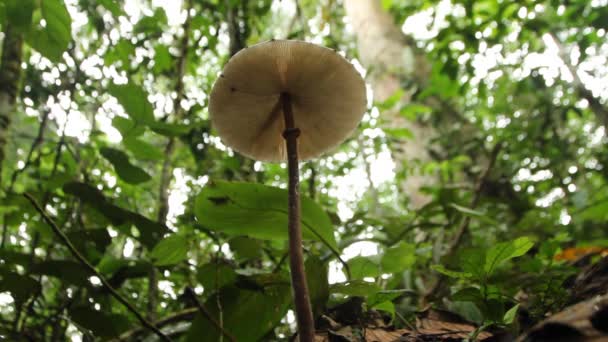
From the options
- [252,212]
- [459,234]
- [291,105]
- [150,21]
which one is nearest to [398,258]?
[252,212]

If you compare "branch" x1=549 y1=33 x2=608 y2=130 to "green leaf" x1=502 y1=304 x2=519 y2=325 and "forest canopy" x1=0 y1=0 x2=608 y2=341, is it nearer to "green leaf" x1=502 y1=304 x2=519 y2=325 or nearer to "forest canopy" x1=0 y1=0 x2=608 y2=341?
"forest canopy" x1=0 y1=0 x2=608 y2=341

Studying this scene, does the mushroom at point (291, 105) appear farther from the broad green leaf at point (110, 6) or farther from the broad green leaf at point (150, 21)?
the broad green leaf at point (150, 21)

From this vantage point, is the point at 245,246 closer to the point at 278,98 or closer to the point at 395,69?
the point at 278,98

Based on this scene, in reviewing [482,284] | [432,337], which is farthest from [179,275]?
[482,284]

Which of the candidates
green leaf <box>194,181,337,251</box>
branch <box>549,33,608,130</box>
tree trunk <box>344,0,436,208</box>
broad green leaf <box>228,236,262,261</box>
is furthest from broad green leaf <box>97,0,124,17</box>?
branch <box>549,33,608,130</box>

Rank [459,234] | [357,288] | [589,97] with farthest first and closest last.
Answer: [589,97] < [459,234] < [357,288]

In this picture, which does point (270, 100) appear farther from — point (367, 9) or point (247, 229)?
point (367, 9)
